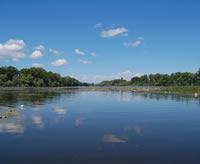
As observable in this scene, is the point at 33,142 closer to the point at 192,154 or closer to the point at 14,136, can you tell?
the point at 14,136

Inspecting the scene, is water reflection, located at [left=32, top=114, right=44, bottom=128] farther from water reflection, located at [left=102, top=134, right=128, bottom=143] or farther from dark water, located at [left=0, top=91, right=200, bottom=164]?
water reflection, located at [left=102, top=134, right=128, bottom=143]

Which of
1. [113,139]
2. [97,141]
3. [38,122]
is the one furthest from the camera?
[38,122]

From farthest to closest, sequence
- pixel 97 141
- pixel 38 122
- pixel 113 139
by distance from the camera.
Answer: pixel 38 122 < pixel 113 139 < pixel 97 141

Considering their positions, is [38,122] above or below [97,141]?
above

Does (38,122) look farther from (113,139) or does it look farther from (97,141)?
(97,141)

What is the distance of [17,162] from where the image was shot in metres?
19.7

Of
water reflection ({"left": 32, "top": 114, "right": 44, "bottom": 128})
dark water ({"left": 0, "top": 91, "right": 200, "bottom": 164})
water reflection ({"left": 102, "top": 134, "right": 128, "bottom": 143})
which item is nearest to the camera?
dark water ({"left": 0, "top": 91, "right": 200, "bottom": 164})

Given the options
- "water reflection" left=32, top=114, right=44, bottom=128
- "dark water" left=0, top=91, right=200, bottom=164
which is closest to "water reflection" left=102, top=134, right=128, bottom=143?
"dark water" left=0, top=91, right=200, bottom=164

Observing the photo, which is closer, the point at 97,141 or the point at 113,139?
the point at 97,141

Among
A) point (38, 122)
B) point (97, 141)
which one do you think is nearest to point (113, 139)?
point (97, 141)

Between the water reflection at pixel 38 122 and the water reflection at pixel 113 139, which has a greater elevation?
the water reflection at pixel 38 122

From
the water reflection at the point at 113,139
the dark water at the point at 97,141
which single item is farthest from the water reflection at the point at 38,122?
the water reflection at the point at 113,139

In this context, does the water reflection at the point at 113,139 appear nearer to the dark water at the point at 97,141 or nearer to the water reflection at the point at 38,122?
the dark water at the point at 97,141

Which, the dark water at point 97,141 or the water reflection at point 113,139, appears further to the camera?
the water reflection at point 113,139
